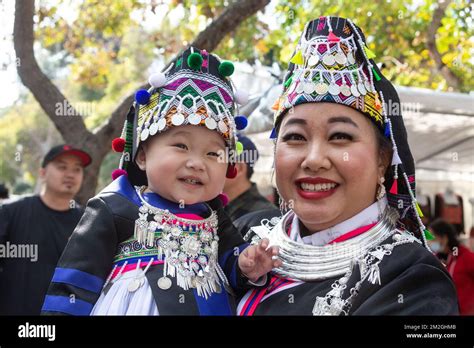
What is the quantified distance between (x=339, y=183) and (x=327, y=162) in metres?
0.11

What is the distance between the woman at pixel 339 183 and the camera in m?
2.19

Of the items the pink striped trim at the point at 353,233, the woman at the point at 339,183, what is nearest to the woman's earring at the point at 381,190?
the woman at the point at 339,183

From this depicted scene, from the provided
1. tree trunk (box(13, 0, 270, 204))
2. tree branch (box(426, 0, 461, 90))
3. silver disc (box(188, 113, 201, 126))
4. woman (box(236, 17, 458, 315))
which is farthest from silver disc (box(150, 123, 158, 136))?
tree branch (box(426, 0, 461, 90))

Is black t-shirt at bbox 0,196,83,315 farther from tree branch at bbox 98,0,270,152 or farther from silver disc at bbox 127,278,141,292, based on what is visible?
silver disc at bbox 127,278,141,292

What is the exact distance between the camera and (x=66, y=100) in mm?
5320

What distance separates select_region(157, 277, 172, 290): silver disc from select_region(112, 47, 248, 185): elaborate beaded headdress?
0.57 m

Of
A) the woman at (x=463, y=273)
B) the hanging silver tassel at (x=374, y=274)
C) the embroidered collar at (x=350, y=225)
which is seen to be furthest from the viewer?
the woman at (x=463, y=273)

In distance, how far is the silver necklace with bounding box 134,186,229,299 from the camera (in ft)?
8.04

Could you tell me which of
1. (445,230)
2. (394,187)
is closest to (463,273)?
(445,230)

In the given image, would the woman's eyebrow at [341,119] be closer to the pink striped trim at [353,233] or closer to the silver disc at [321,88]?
the silver disc at [321,88]

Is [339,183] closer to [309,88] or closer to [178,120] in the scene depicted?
[309,88]

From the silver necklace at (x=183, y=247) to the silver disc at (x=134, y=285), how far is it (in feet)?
0.28

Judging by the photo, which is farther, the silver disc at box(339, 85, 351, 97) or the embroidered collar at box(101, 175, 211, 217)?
the embroidered collar at box(101, 175, 211, 217)
